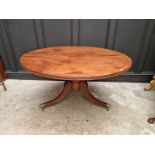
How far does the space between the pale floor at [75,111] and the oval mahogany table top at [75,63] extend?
654 millimetres

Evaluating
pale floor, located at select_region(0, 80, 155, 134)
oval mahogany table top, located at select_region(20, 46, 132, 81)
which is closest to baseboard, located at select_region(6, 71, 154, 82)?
pale floor, located at select_region(0, 80, 155, 134)

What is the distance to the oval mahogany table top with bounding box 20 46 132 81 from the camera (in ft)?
3.79

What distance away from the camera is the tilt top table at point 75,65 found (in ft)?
3.79

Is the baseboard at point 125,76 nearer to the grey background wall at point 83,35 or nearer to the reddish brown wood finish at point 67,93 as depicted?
the grey background wall at point 83,35

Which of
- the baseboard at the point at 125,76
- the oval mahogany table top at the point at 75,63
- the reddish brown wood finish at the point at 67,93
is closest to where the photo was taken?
the oval mahogany table top at the point at 75,63

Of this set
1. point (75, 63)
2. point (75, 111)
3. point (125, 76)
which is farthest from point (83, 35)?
point (75, 111)

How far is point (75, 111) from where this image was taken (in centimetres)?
172

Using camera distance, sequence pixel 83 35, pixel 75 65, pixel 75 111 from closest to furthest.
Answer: pixel 75 65 < pixel 75 111 < pixel 83 35

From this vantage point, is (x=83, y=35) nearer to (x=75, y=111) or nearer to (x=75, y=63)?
(x=75, y=63)

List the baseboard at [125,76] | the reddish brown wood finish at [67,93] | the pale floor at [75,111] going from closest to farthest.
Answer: the pale floor at [75,111]
the reddish brown wood finish at [67,93]
the baseboard at [125,76]

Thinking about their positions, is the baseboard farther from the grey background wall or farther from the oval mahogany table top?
the oval mahogany table top

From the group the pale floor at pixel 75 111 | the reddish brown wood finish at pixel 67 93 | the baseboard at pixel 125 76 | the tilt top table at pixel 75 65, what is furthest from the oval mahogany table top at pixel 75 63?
the baseboard at pixel 125 76

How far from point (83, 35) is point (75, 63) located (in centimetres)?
84
